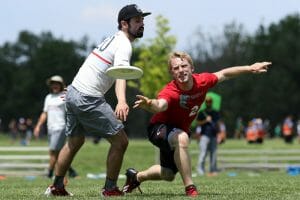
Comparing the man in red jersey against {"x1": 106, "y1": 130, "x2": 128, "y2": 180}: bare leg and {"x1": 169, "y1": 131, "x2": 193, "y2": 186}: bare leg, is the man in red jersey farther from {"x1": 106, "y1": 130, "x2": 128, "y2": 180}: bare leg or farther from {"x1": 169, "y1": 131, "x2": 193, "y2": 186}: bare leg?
{"x1": 106, "y1": 130, "x2": 128, "y2": 180}: bare leg

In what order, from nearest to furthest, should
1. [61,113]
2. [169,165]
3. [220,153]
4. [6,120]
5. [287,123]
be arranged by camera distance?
[169,165], [61,113], [220,153], [287,123], [6,120]

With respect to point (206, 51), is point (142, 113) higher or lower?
lower

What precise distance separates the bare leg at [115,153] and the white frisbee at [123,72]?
2.63ft

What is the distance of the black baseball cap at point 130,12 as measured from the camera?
7949 mm

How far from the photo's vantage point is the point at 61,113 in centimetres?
1471

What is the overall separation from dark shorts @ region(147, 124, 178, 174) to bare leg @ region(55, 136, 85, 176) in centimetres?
79

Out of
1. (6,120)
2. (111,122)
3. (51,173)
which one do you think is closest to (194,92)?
(111,122)

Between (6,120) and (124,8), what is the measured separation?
100m

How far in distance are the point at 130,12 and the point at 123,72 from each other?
0.86 m

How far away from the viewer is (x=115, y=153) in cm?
811

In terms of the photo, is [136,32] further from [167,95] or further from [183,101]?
[183,101]

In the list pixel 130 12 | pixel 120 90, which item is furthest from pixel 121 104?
pixel 130 12

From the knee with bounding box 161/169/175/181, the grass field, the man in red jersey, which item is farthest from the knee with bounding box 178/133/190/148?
the knee with bounding box 161/169/175/181

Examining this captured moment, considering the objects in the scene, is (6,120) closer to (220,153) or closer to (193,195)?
(220,153)
